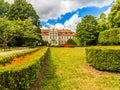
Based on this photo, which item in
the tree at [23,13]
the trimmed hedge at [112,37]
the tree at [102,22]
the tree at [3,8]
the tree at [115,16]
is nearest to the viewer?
the trimmed hedge at [112,37]

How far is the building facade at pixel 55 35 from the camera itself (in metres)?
127

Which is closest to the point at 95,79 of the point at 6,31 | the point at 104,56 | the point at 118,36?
the point at 104,56

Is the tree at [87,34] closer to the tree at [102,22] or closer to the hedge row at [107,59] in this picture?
the tree at [102,22]

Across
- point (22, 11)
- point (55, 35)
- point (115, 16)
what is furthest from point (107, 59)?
point (55, 35)

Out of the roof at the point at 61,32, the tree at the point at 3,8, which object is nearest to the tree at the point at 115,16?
the tree at the point at 3,8

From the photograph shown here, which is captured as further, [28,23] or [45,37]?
[45,37]

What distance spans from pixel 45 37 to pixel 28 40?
6493 cm

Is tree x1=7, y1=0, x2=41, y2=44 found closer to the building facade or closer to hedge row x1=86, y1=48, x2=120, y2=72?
hedge row x1=86, y1=48, x2=120, y2=72

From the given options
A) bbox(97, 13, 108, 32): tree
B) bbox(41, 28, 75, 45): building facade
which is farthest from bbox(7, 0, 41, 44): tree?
bbox(41, 28, 75, 45): building facade

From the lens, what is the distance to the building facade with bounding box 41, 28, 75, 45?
5005 inches

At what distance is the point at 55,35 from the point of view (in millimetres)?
128000

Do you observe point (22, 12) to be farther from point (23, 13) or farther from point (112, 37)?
point (112, 37)

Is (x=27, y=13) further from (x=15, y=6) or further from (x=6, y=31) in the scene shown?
(x=6, y=31)

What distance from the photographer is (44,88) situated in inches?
328
